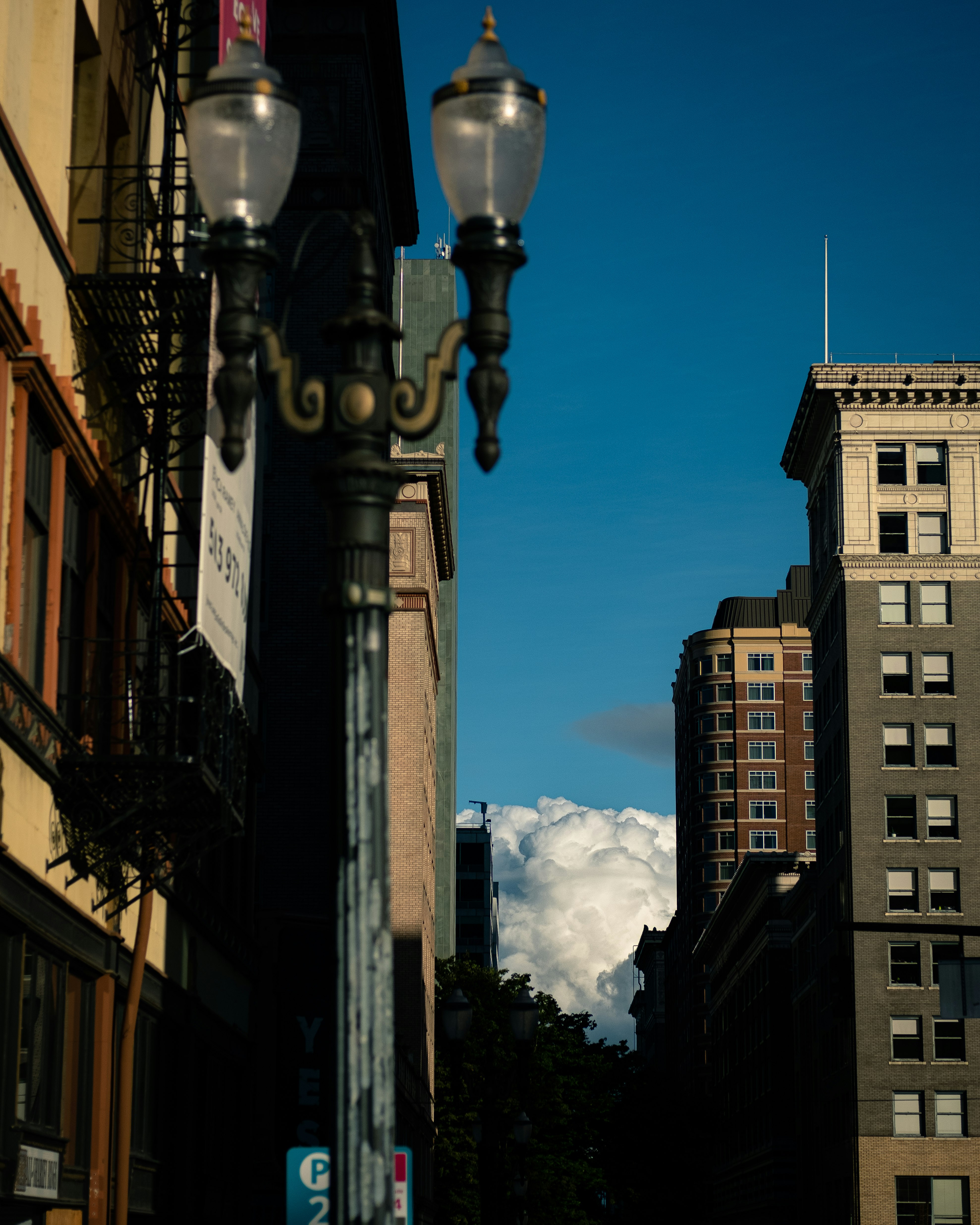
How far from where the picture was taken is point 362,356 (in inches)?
299

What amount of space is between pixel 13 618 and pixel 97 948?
535cm

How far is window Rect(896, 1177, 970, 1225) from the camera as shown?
7888 cm

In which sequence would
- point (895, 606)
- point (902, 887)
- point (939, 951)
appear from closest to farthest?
point (939, 951)
point (902, 887)
point (895, 606)

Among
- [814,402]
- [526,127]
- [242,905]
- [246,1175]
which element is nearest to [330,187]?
[242,905]

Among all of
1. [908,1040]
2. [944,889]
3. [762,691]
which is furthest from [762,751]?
[908,1040]

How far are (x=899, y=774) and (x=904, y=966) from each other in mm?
9183

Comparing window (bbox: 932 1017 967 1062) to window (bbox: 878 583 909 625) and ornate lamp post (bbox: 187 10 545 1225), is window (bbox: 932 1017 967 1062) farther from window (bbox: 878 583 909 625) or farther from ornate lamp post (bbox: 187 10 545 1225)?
ornate lamp post (bbox: 187 10 545 1225)

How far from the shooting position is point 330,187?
A: 4712 centimetres

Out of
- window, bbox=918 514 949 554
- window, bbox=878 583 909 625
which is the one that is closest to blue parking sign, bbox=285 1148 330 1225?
window, bbox=878 583 909 625

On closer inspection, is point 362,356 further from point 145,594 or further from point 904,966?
point 904,966

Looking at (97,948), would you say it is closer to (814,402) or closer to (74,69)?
(74,69)

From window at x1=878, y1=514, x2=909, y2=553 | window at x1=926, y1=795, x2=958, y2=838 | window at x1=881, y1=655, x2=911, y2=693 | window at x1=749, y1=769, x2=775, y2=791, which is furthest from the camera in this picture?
window at x1=749, y1=769, x2=775, y2=791

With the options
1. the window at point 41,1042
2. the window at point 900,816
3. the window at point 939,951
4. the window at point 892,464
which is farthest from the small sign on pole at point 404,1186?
the window at point 892,464

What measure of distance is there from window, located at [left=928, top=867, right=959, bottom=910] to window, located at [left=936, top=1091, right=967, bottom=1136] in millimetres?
8569
